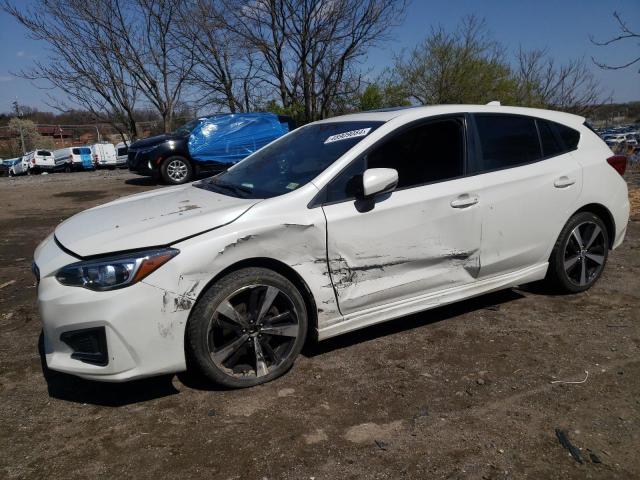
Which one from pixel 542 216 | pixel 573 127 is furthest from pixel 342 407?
pixel 573 127

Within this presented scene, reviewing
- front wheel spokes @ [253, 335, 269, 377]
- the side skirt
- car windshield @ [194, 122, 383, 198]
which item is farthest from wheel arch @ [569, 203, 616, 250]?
front wheel spokes @ [253, 335, 269, 377]

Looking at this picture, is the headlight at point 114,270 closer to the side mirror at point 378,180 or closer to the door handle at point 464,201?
the side mirror at point 378,180

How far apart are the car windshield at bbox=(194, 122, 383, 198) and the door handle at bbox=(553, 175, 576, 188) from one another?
154 cm

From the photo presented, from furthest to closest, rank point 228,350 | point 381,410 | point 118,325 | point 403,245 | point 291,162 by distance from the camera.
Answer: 1. point 291,162
2. point 403,245
3. point 228,350
4. point 381,410
5. point 118,325

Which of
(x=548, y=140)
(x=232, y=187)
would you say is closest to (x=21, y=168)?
(x=232, y=187)

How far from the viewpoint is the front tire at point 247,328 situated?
2764 mm

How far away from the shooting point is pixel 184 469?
2299mm

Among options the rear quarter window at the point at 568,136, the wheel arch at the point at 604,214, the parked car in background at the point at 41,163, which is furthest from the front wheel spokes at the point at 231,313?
the parked car in background at the point at 41,163

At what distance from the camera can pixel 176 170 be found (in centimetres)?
1310

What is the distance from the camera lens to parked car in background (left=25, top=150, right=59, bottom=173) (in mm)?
32062

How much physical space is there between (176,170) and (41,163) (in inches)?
941

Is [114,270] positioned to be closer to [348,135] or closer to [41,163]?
[348,135]

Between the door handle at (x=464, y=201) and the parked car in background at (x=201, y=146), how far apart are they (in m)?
10.4

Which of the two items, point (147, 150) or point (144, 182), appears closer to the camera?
point (147, 150)
